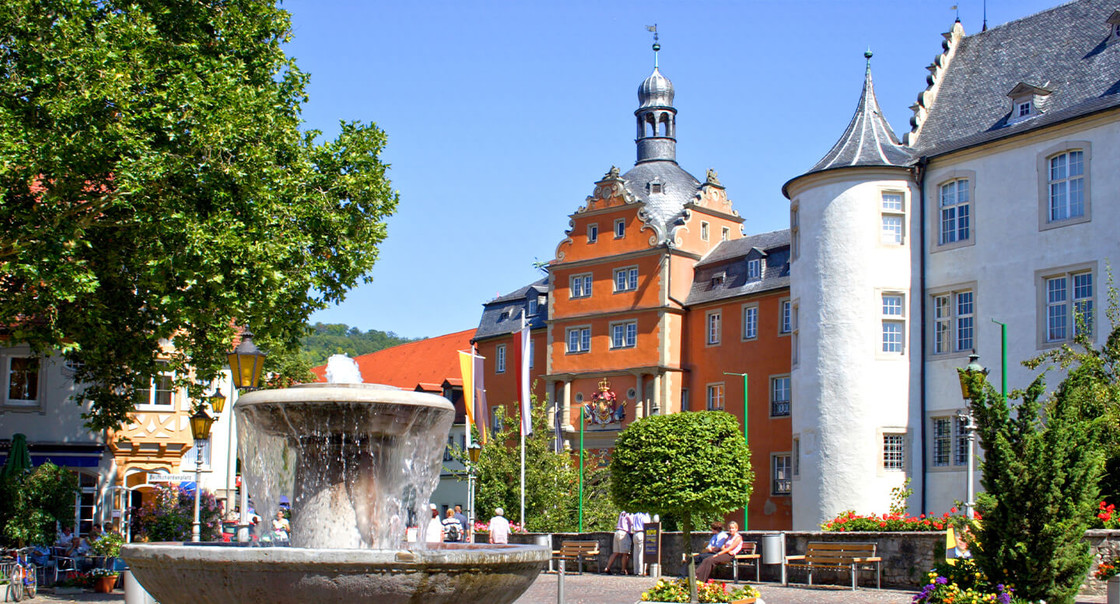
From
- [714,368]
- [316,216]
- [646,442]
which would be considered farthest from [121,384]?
[714,368]

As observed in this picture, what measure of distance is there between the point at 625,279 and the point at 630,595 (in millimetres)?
30598

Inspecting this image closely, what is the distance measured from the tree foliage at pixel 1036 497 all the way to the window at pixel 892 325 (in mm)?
21534

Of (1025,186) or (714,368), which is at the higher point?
(1025,186)

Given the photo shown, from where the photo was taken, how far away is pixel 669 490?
22.4 m

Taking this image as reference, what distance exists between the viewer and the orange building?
4791 cm

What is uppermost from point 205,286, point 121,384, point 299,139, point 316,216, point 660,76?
point 660,76

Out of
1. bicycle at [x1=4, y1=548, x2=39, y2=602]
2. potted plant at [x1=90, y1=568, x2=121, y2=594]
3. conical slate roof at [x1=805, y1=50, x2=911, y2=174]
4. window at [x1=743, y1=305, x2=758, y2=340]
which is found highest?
conical slate roof at [x1=805, y1=50, x2=911, y2=174]

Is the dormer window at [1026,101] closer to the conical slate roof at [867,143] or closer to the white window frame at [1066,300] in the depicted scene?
the conical slate roof at [867,143]

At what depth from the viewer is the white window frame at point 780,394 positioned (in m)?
46.8

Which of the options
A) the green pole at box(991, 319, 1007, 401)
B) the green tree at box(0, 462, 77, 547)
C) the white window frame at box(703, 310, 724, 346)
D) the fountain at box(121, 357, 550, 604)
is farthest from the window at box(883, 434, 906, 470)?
the fountain at box(121, 357, 550, 604)

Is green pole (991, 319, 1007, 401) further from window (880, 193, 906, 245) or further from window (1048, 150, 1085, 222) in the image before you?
window (880, 193, 906, 245)

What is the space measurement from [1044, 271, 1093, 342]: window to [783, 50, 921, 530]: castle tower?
437cm

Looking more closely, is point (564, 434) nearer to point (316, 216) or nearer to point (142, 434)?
point (142, 434)

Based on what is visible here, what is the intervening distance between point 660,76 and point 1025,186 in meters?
27.3
